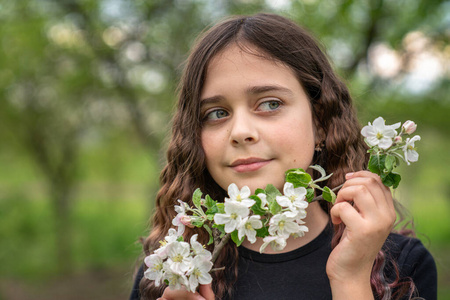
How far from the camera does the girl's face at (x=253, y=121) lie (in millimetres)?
1848

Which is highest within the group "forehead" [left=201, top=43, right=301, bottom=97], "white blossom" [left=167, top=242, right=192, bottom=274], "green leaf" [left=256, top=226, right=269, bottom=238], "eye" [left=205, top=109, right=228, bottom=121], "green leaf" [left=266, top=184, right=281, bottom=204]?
"forehead" [left=201, top=43, right=301, bottom=97]

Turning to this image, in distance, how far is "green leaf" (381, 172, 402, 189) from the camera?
5.29 feet

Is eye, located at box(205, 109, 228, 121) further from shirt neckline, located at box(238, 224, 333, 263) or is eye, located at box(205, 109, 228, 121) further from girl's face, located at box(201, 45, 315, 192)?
shirt neckline, located at box(238, 224, 333, 263)

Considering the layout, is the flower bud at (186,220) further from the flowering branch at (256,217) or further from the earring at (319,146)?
the earring at (319,146)

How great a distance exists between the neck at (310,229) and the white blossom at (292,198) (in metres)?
0.57

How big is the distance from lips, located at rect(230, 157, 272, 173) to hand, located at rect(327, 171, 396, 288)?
0.32 metres

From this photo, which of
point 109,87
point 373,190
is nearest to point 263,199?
point 373,190

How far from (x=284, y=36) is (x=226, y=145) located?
566 mm

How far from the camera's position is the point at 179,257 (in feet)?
5.05

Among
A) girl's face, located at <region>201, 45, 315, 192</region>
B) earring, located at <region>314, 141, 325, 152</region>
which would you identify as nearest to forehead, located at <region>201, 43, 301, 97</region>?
girl's face, located at <region>201, 45, 315, 192</region>

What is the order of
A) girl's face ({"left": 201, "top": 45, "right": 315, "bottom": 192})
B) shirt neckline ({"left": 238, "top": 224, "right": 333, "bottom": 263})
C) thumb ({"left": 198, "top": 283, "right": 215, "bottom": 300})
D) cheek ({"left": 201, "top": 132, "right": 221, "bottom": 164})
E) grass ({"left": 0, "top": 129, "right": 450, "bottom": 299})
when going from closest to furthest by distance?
thumb ({"left": 198, "top": 283, "right": 215, "bottom": 300})
girl's face ({"left": 201, "top": 45, "right": 315, "bottom": 192})
cheek ({"left": 201, "top": 132, "right": 221, "bottom": 164})
shirt neckline ({"left": 238, "top": 224, "right": 333, "bottom": 263})
grass ({"left": 0, "top": 129, "right": 450, "bottom": 299})

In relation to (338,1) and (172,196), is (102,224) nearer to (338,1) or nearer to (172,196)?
(338,1)

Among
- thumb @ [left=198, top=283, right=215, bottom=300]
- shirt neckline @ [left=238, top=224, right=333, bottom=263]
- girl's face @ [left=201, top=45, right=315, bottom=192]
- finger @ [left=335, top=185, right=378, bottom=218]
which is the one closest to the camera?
finger @ [left=335, top=185, right=378, bottom=218]

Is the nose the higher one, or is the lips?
the nose
